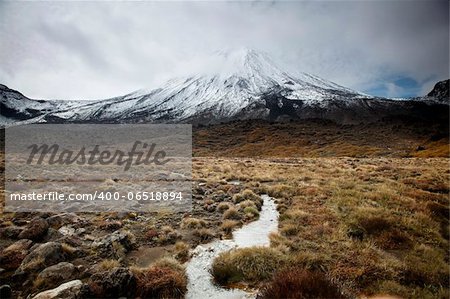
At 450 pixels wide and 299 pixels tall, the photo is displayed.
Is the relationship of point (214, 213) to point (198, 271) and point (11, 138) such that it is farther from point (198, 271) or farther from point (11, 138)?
point (11, 138)

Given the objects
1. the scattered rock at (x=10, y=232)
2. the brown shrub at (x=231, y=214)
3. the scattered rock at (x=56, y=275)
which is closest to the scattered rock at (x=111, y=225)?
the scattered rock at (x=10, y=232)

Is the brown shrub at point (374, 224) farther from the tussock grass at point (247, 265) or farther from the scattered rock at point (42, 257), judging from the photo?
the scattered rock at point (42, 257)

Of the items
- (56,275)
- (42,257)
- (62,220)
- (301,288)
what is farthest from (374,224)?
(62,220)

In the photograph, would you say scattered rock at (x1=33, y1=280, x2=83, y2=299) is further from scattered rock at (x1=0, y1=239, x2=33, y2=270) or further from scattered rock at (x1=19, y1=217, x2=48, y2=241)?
scattered rock at (x1=19, y1=217, x2=48, y2=241)

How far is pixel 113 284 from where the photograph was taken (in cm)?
675

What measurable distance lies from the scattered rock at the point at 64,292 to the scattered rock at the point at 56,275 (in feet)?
1.88

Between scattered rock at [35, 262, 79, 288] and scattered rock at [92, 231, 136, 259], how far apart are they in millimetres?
1281

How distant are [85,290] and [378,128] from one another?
5746 inches

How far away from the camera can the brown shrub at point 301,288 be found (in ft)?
18.7

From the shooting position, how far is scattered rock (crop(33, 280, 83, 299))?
21.1 feet

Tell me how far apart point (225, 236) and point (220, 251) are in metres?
1.41

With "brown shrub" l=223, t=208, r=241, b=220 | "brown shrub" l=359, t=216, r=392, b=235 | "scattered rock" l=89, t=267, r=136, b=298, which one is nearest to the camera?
"scattered rock" l=89, t=267, r=136, b=298

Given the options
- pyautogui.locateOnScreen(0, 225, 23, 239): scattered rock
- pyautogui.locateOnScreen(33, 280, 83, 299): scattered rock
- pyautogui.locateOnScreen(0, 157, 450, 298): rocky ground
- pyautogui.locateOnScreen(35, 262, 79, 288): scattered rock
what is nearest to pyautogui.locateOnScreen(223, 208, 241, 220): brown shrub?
pyautogui.locateOnScreen(0, 157, 450, 298): rocky ground

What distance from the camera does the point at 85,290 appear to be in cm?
655
